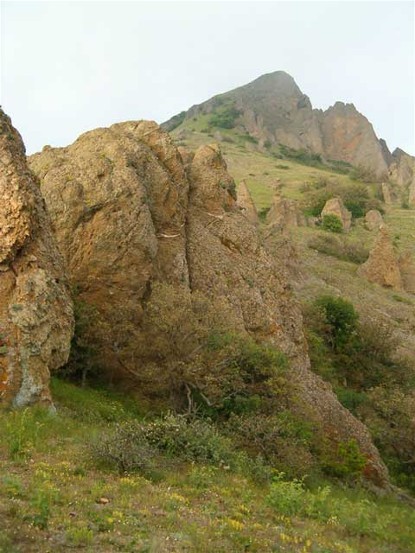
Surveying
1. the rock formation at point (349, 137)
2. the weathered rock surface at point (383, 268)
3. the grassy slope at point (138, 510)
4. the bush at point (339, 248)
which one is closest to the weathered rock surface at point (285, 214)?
the bush at point (339, 248)

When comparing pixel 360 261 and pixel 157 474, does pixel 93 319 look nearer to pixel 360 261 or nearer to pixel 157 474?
pixel 157 474

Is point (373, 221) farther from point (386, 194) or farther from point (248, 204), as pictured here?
point (386, 194)

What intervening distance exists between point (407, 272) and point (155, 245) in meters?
29.7

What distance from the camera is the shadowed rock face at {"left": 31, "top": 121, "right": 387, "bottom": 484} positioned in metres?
17.8

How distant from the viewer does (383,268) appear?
41938mm

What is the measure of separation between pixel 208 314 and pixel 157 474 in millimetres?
7050

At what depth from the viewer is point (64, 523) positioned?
7.14m

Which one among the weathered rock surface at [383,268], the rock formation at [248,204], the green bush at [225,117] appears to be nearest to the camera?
the weathered rock surface at [383,268]

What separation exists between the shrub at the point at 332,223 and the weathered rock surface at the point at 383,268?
46.2 ft

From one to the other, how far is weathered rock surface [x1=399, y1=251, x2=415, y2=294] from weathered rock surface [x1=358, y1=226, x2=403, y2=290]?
115cm

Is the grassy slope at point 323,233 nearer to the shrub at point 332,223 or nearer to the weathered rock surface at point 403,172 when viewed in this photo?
the shrub at point 332,223

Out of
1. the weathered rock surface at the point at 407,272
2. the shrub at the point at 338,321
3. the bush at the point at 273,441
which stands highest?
the weathered rock surface at the point at 407,272

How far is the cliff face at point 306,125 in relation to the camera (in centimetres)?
12788

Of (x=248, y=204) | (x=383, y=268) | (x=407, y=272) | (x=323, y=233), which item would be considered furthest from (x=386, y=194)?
(x=383, y=268)
